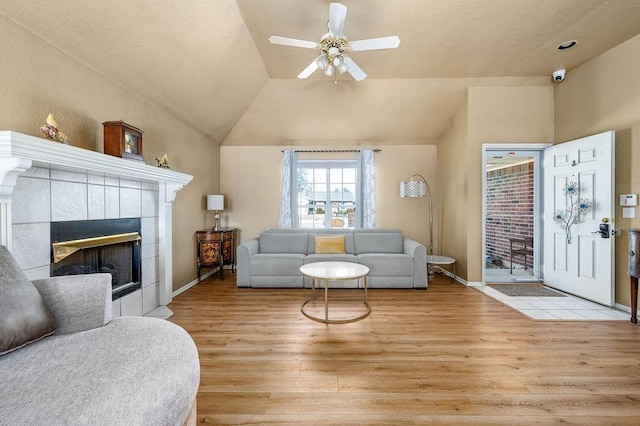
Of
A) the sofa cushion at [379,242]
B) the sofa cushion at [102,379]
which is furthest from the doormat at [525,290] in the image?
the sofa cushion at [102,379]

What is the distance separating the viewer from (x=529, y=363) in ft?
6.41

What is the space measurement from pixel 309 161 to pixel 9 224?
4.03 meters

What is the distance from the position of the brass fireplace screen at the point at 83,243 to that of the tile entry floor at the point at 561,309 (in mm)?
4106

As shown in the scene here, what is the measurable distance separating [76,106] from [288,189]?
10.5 feet

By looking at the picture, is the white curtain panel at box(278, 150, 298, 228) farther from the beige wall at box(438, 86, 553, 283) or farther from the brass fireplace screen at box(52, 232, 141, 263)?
the beige wall at box(438, 86, 553, 283)

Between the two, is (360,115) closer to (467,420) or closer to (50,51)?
(50,51)

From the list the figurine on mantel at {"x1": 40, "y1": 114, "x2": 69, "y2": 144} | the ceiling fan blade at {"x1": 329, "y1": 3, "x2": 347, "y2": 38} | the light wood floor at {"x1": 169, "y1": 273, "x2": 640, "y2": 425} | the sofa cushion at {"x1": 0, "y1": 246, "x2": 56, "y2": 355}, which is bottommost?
the light wood floor at {"x1": 169, "y1": 273, "x2": 640, "y2": 425}

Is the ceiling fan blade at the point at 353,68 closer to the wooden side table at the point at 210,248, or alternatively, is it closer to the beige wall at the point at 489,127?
the beige wall at the point at 489,127

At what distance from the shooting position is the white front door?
2.95 m

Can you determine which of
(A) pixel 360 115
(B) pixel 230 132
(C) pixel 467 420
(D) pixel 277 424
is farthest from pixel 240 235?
(C) pixel 467 420

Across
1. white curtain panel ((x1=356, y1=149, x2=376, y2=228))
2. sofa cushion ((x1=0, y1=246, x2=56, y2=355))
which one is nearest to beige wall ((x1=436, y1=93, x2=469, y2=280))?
white curtain panel ((x1=356, y1=149, x2=376, y2=228))

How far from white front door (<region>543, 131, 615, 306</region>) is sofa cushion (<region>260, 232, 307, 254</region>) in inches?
140

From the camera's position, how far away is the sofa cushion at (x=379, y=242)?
4.50m

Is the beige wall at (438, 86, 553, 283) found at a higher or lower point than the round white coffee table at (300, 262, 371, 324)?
higher
